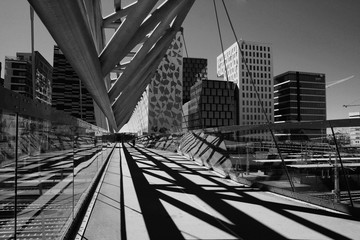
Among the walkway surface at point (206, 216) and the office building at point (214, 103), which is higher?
the office building at point (214, 103)

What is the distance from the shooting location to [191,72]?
5315 inches

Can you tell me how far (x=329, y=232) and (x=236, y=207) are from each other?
5.92ft

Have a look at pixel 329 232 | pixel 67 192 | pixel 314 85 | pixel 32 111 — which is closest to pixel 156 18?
pixel 67 192

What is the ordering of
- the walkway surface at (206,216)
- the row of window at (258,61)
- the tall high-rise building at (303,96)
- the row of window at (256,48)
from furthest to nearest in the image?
the tall high-rise building at (303,96) → the row of window at (258,61) → the row of window at (256,48) → the walkway surface at (206,216)

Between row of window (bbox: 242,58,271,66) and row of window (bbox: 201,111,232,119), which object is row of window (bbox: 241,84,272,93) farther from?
row of window (bbox: 201,111,232,119)

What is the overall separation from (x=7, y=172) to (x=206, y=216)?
3.77 m

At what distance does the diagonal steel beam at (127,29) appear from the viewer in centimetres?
482

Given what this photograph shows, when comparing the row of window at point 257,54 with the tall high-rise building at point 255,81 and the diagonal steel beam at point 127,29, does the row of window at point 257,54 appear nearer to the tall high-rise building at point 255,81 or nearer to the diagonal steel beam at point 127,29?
the tall high-rise building at point 255,81

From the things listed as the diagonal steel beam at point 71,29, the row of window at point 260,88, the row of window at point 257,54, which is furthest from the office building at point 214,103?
the diagonal steel beam at point 71,29

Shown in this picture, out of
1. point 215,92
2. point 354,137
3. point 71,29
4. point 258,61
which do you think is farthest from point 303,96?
point 71,29

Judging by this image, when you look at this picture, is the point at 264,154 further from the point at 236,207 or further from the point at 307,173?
the point at 236,207

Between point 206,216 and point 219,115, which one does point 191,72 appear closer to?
point 219,115

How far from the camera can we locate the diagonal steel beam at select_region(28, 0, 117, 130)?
8.80 ft

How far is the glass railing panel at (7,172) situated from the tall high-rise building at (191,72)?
5170 inches
